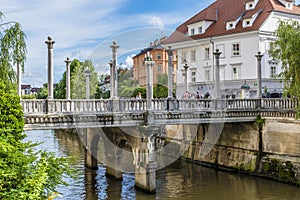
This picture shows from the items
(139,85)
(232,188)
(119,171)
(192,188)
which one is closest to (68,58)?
(119,171)

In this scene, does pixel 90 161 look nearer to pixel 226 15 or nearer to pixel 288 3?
pixel 226 15

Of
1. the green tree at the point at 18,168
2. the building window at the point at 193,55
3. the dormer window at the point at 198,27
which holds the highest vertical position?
the dormer window at the point at 198,27

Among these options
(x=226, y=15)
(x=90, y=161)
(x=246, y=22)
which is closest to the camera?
(x=90, y=161)

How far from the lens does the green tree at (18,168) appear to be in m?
8.71

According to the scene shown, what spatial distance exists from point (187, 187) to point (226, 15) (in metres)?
24.6

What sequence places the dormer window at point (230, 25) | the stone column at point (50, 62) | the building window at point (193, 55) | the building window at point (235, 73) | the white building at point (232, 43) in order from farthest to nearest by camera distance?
the building window at point (193, 55) < the dormer window at point (230, 25) < the building window at point (235, 73) < the white building at point (232, 43) < the stone column at point (50, 62)

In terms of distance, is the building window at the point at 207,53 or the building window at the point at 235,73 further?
the building window at the point at 207,53

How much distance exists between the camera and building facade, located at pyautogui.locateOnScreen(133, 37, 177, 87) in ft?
113

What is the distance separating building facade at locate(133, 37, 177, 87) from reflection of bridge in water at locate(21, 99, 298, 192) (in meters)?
8.95

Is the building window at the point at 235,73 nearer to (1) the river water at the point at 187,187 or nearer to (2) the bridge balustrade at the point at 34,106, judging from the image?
(1) the river water at the point at 187,187

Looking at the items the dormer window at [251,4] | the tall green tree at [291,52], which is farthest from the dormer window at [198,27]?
the tall green tree at [291,52]

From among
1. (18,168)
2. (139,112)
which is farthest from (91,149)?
(18,168)

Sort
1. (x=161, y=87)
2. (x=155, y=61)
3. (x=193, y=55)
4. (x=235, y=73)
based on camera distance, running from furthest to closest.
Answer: (x=193, y=55), (x=161, y=87), (x=155, y=61), (x=235, y=73)

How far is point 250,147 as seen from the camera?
2591cm
